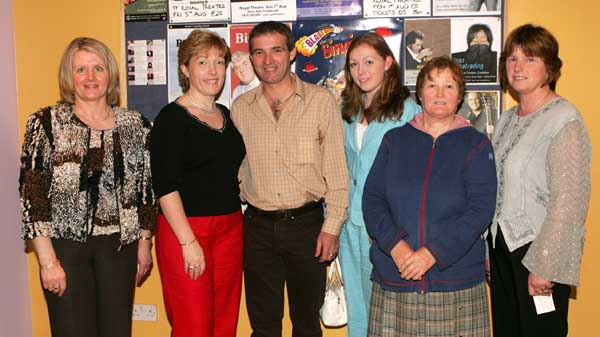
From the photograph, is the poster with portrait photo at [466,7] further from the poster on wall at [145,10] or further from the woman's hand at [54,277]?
the woman's hand at [54,277]

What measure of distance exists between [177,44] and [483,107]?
178 cm

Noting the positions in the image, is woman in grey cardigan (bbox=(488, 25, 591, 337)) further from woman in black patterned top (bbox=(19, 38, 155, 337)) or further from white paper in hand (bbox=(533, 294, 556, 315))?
woman in black patterned top (bbox=(19, 38, 155, 337))

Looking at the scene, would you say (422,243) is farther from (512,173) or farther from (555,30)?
(555,30)

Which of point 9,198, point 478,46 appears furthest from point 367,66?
point 9,198

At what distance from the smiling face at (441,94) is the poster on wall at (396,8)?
0.88 meters

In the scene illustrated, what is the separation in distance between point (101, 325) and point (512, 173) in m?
1.84

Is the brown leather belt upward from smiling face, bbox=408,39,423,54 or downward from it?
downward

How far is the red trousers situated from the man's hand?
14.8 inches

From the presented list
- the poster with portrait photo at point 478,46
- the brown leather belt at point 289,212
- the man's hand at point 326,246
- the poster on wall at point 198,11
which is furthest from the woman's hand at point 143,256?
the poster with portrait photo at point 478,46

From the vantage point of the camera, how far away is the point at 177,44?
3096 mm

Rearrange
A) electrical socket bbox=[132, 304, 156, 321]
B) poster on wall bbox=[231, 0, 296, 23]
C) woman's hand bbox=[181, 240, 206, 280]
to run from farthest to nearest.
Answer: electrical socket bbox=[132, 304, 156, 321]
poster on wall bbox=[231, 0, 296, 23]
woman's hand bbox=[181, 240, 206, 280]

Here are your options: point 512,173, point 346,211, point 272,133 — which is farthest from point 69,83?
point 512,173

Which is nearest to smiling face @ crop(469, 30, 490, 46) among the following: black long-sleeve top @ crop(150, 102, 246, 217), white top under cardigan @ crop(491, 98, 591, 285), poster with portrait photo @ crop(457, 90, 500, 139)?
poster with portrait photo @ crop(457, 90, 500, 139)

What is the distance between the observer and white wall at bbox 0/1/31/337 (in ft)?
9.88
